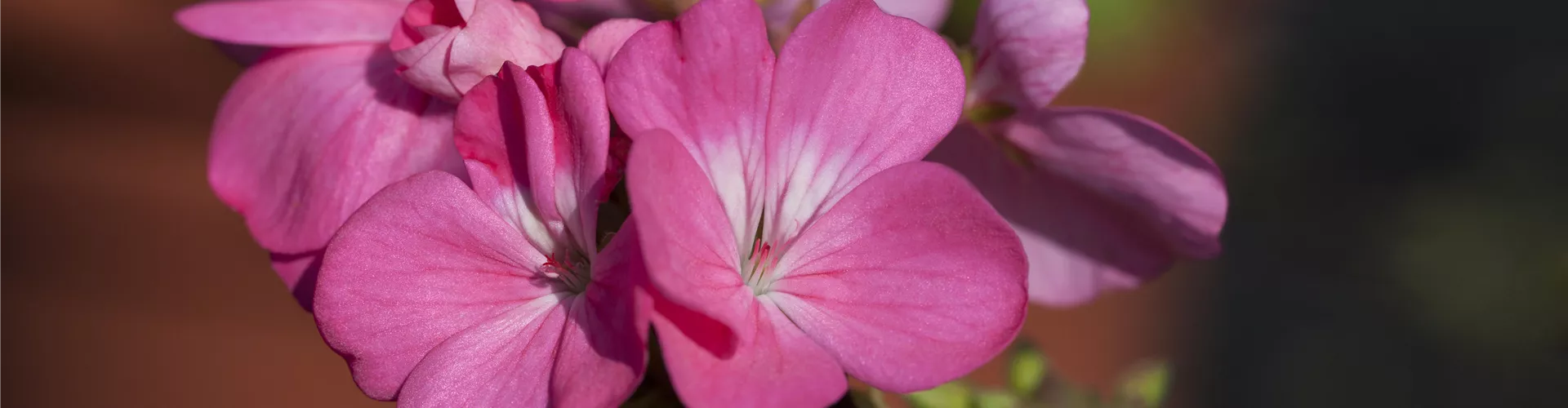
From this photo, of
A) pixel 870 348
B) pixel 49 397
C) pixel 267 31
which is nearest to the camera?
pixel 870 348

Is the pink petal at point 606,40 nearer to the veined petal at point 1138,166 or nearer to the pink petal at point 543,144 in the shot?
the pink petal at point 543,144

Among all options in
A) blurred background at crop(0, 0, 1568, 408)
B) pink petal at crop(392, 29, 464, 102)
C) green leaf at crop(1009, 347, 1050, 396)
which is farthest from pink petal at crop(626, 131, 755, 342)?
blurred background at crop(0, 0, 1568, 408)

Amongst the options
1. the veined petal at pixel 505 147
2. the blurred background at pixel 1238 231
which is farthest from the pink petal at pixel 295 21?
the blurred background at pixel 1238 231

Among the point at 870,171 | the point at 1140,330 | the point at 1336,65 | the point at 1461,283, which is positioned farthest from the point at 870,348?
the point at 1336,65

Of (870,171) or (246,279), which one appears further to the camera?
(246,279)

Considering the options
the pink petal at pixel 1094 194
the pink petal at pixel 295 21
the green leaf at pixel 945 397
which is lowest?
the green leaf at pixel 945 397

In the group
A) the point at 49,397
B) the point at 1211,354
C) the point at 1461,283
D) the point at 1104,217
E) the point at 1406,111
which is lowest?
the point at 49,397

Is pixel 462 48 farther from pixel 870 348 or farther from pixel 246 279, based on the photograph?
pixel 246 279
